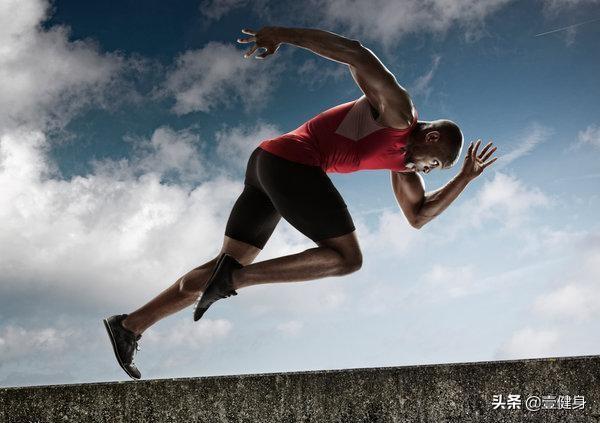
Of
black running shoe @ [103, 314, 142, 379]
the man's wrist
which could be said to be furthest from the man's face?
black running shoe @ [103, 314, 142, 379]

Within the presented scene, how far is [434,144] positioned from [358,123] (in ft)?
1.67

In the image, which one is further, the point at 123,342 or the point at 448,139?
the point at 123,342

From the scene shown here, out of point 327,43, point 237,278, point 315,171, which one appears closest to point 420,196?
point 315,171

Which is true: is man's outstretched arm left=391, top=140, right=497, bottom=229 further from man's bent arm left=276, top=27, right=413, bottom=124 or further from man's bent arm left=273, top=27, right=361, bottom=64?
man's bent arm left=273, top=27, right=361, bottom=64

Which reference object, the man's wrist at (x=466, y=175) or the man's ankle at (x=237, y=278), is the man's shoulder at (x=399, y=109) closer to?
the man's wrist at (x=466, y=175)

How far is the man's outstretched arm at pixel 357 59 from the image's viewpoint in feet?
10.9

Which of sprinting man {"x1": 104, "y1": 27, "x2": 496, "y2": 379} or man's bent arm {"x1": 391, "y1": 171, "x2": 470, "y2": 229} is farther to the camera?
man's bent arm {"x1": 391, "y1": 171, "x2": 470, "y2": 229}

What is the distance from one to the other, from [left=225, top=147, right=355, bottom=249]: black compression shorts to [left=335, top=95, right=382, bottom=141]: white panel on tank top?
0.96 feet

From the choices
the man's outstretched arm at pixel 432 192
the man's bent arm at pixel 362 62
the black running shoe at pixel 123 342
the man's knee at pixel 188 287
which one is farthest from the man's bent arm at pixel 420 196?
the black running shoe at pixel 123 342

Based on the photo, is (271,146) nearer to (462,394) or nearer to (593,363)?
(462,394)

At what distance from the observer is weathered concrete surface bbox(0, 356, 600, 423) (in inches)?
98.8

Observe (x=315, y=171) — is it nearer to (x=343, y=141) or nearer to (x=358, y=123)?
(x=343, y=141)

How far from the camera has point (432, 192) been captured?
419 centimetres

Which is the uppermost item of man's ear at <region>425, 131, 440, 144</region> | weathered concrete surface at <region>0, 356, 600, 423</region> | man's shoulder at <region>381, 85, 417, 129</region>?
man's shoulder at <region>381, 85, 417, 129</region>
